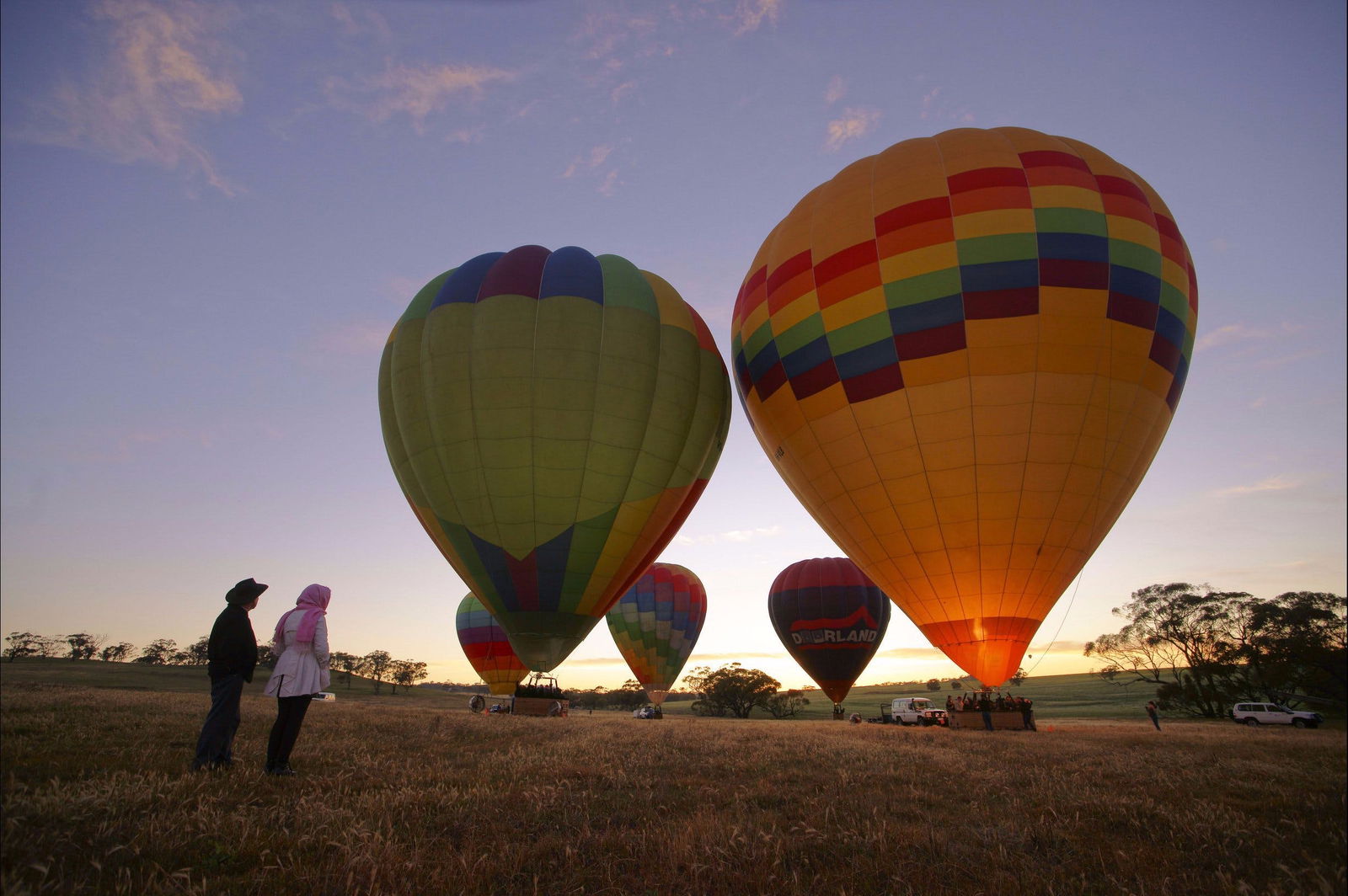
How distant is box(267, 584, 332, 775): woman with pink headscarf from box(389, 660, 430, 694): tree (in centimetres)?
10835

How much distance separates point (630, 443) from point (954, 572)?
7.93m

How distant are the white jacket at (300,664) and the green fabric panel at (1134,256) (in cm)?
1607

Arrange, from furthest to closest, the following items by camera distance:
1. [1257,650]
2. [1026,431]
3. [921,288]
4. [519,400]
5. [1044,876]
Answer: [1257,650]
[519,400]
[921,288]
[1026,431]
[1044,876]

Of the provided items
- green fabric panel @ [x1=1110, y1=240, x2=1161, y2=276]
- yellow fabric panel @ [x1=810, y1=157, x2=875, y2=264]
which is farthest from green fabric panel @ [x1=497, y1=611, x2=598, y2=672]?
green fabric panel @ [x1=1110, y1=240, x2=1161, y2=276]

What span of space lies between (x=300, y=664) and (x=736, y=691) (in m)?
63.3

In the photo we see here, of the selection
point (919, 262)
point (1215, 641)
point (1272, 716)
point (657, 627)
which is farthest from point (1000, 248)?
point (1215, 641)

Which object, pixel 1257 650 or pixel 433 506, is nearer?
pixel 433 506

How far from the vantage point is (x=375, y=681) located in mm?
99375

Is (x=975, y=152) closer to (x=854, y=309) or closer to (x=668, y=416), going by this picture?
(x=854, y=309)

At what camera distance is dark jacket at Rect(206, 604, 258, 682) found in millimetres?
5688

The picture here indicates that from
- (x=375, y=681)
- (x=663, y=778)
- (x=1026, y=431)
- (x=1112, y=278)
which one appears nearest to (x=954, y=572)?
(x=1026, y=431)

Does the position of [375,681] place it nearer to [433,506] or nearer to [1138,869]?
[433,506]

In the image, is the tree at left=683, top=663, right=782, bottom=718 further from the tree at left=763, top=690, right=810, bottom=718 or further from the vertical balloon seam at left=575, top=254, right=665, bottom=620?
the vertical balloon seam at left=575, top=254, right=665, bottom=620

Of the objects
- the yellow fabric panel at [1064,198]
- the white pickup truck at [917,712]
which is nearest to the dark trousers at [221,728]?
the yellow fabric panel at [1064,198]
